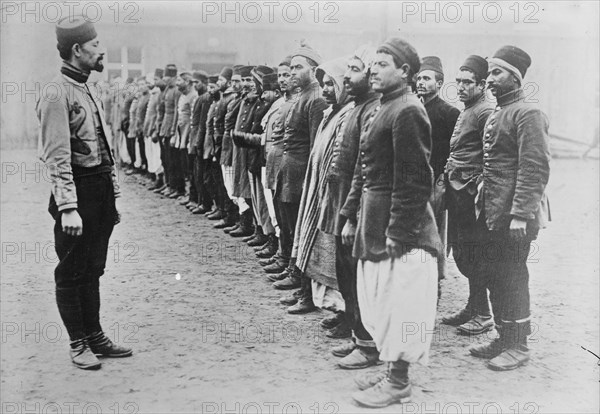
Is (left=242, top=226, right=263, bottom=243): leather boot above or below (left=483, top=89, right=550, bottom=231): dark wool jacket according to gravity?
below

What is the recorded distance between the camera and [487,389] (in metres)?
3.70

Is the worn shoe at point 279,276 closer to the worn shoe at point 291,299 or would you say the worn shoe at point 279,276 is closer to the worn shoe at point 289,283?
the worn shoe at point 289,283

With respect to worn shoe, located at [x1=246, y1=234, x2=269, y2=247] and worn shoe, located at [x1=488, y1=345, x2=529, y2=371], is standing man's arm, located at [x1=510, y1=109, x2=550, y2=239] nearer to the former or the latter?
worn shoe, located at [x1=488, y1=345, x2=529, y2=371]

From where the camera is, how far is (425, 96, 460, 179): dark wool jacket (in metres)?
4.75

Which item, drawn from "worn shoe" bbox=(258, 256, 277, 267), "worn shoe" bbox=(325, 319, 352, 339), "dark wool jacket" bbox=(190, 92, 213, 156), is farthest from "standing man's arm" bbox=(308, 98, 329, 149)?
"dark wool jacket" bbox=(190, 92, 213, 156)

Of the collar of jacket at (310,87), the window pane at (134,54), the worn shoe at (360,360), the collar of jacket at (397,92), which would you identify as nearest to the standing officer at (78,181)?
the worn shoe at (360,360)

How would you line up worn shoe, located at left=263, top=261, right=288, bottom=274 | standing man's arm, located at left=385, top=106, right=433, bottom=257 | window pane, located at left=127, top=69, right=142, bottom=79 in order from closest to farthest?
standing man's arm, located at left=385, top=106, right=433, bottom=257 → worn shoe, located at left=263, top=261, right=288, bottom=274 → window pane, located at left=127, top=69, right=142, bottom=79

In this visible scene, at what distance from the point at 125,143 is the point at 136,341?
8967 millimetres

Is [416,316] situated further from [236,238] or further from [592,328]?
[236,238]

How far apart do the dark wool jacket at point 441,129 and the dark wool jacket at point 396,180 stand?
4.01 feet

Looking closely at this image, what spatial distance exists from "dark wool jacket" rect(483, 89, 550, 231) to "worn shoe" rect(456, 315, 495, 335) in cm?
90

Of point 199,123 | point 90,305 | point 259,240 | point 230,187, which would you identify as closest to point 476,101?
point 90,305

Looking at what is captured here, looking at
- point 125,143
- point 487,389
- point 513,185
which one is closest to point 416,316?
point 487,389

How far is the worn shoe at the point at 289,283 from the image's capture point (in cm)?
567
